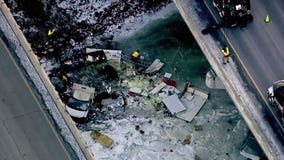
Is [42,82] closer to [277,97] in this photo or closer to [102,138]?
[102,138]

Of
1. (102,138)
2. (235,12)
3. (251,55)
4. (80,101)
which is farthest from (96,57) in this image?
(251,55)

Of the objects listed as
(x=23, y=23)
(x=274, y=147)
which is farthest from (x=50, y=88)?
(x=274, y=147)

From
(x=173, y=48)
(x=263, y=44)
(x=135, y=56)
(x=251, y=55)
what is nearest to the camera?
(x=251, y=55)

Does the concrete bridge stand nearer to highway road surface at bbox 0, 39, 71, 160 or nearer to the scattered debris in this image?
the scattered debris

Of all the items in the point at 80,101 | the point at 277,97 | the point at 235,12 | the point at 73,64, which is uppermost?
the point at 73,64

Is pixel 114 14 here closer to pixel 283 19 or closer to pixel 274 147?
pixel 283 19
